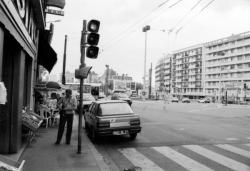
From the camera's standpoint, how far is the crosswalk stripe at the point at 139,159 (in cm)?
761

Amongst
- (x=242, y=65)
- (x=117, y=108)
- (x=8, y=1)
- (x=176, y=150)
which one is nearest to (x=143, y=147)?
(x=176, y=150)

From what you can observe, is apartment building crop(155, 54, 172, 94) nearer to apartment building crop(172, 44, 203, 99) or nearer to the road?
apartment building crop(172, 44, 203, 99)

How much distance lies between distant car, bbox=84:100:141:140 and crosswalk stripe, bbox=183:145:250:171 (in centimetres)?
195

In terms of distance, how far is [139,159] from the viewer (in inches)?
335

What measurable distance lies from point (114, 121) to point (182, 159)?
3.21m

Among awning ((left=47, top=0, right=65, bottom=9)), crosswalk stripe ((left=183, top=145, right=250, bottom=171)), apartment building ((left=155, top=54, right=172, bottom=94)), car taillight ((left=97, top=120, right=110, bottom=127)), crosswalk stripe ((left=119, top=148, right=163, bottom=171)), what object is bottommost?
crosswalk stripe ((left=119, top=148, right=163, bottom=171))

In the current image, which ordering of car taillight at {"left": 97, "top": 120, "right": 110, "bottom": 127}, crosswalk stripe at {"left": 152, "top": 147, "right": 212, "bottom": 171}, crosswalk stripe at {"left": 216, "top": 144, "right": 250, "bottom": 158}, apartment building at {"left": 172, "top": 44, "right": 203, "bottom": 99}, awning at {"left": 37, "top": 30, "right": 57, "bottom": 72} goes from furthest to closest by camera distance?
apartment building at {"left": 172, "top": 44, "right": 203, "bottom": 99}
awning at {"left": 37, "top": 30, "right": 57, "bottom": 72}
car taillight at {"left": 97, "top": 120, "right": 110, "bottom": 127}
crosswalk stripe at {"left": 216, "top": 144, "right": 250, "bottom": 158}
crosswalk stripe at {"left": 152, "top": 147, "right": 212, "bottom": 171}

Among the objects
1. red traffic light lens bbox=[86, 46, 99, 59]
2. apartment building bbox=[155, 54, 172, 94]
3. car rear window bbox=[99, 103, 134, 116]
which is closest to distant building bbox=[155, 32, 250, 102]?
apartment building bbox=[155, 54, 172, 94]

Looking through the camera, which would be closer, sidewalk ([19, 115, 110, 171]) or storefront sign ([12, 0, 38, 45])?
sidewalk ([19, 115, 110, 171])

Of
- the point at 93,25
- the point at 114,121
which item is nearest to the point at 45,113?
the point at 114,121

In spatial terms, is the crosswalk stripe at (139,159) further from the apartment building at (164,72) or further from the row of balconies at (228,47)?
the apartment building at (164,72)

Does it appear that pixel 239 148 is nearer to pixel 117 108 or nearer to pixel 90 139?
pixel 117 108

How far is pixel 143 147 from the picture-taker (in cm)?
1034

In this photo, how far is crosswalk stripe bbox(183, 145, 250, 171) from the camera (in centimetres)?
760
